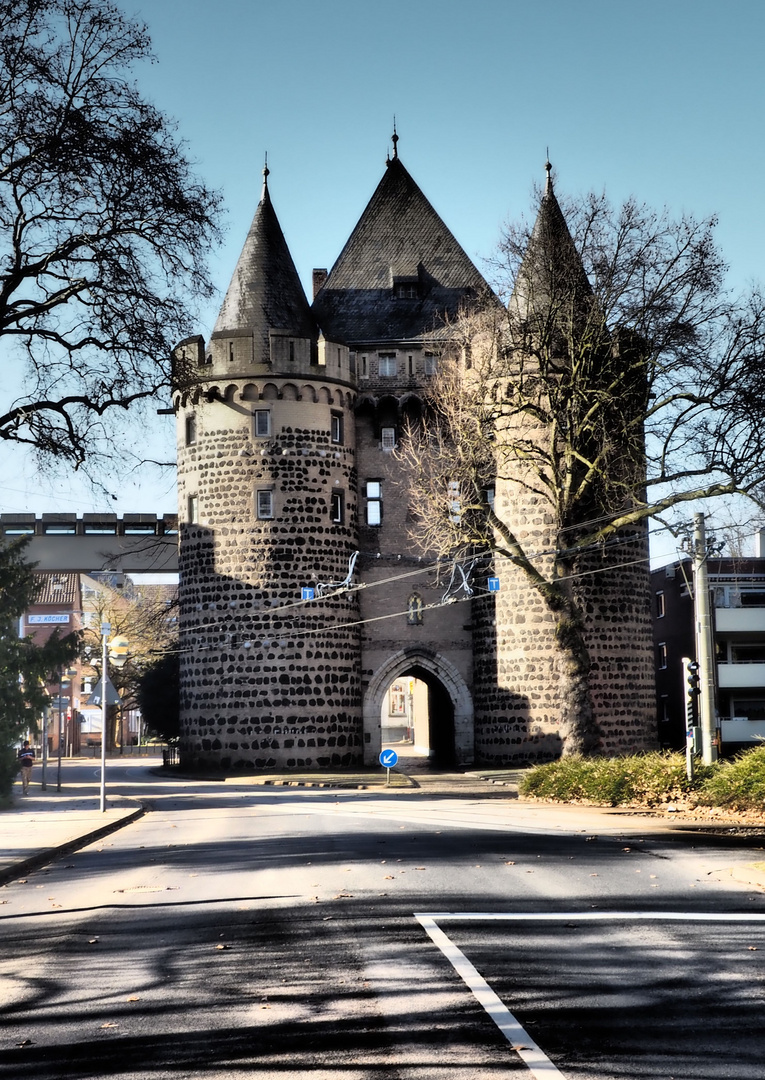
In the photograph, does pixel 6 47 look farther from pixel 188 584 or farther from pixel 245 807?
pixel 188 584

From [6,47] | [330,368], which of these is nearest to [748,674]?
[330,368]

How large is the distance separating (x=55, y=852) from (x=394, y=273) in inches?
1304

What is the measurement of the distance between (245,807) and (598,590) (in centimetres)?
1652

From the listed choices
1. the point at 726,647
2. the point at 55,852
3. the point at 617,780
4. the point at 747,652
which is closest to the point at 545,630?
the point at 617,780

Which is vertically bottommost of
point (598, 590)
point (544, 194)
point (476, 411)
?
point (598, 590)

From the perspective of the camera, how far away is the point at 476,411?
31.3 metres

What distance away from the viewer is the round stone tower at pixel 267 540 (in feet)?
139

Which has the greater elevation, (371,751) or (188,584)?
(188,584)

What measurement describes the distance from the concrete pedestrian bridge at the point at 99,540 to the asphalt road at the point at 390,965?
1381 inches

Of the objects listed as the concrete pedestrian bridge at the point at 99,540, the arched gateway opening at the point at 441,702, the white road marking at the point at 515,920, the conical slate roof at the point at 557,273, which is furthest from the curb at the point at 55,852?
the concrete pedestrian bridge at the point at 99,540

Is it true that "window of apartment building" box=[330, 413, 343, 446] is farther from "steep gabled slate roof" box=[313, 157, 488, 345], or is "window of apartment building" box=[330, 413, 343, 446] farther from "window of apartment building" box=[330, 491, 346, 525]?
"steep gabled slate roof" box=[313, 157, 488, 345]

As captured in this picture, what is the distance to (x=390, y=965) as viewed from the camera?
28.9 ft

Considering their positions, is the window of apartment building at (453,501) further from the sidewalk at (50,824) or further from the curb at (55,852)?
the curb at (55,852)

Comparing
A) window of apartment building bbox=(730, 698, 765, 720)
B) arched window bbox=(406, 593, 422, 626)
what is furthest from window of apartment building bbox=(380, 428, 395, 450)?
window of apartment building bbox=(730, 698, 765, 720)
